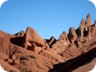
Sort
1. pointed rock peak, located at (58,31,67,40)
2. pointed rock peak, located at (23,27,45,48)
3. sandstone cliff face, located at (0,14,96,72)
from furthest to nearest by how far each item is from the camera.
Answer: pointed rock peak, located at (58,31,67,40)
pointed rock peak, located at (23,27,45,48)
sandstone cliff face, located at (0,14,96,72)

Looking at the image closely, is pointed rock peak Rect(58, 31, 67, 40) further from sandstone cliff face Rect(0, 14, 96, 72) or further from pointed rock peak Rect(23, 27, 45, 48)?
pointed rock peak Rect(23, 27, 45, 48)

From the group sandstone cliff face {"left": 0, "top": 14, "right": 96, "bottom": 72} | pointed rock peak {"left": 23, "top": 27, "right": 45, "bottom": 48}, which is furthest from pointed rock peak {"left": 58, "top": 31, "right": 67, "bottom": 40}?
pointed rock peak {"left": 23, "top": 27, "right": 45, "bottom": 48}

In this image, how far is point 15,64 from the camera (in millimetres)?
35250

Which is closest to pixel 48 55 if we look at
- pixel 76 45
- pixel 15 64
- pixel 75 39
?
pixel 15 64

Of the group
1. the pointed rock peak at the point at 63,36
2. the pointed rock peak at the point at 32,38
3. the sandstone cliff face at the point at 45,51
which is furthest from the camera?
the pointed rock peak at the point at 63,36

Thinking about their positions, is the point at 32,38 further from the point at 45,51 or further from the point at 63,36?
the point at 63,36

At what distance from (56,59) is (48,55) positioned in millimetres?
1525

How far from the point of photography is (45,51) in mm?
43312

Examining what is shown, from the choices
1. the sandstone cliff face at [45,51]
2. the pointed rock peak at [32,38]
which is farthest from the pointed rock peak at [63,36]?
the pointed rock peak at [32,38]

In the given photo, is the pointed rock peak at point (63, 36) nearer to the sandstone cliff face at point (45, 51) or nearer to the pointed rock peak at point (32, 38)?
the sandstone cliff face at point (45, 51)

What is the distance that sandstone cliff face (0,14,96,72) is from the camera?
30.3m

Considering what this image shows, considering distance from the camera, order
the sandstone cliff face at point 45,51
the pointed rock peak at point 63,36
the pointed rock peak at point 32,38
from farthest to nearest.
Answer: the pointed rock peak at point 63,36, the pointed rock peak at point 32,38, the sandstone cliff face at point 45,51

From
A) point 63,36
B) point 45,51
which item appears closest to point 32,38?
point 45,51

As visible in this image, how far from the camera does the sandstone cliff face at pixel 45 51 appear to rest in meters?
30.3
